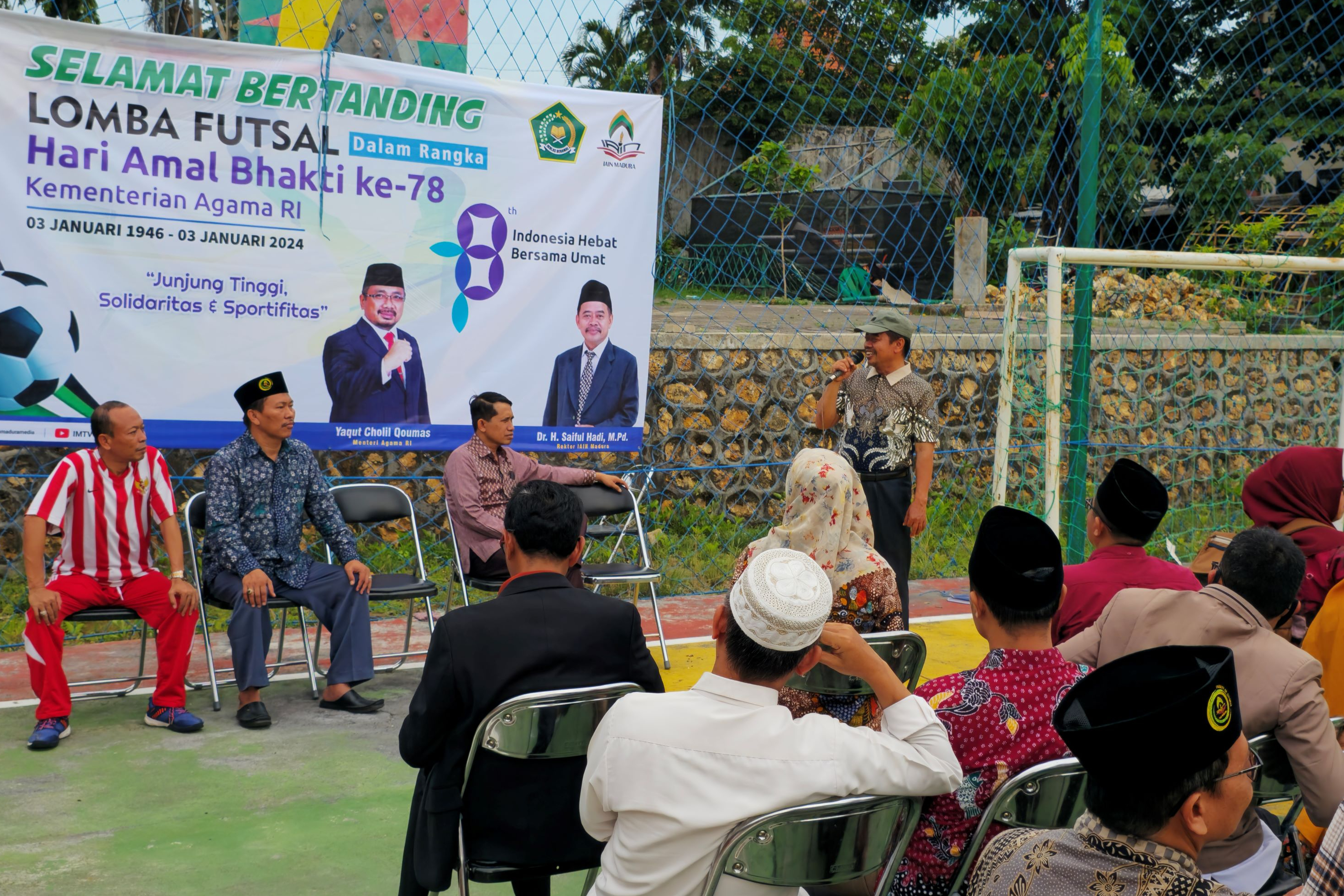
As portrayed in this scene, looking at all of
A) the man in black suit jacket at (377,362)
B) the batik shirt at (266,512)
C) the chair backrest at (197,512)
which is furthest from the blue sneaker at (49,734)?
the man in black suit jacket at (377,362)

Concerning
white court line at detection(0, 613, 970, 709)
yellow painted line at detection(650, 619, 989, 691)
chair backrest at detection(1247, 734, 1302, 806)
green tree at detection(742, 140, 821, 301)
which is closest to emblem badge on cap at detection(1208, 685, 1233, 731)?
chair backrest at detection(1247, 734, 1302, 806)

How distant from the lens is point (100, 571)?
424cm

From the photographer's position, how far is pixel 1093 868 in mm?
1498

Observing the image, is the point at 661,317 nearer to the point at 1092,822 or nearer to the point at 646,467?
Answer: the point at 646,467

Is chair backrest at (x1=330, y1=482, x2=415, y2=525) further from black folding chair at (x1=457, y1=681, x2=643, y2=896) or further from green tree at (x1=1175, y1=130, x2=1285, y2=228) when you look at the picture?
green tree at (x1=1175, y1=130, x2=1285, y2=228)

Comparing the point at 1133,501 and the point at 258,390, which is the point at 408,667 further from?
the point at 1133,501

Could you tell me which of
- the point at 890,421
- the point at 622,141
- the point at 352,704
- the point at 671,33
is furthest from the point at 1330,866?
the point at 671,33

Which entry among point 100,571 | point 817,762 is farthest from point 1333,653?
point 100,571

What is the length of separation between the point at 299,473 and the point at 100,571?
783mm

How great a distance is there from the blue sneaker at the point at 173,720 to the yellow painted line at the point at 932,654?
1.74 m

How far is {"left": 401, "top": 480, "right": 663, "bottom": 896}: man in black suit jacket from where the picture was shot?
2.39 metres

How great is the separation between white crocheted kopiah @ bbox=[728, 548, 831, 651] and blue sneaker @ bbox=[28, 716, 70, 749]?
304 cm

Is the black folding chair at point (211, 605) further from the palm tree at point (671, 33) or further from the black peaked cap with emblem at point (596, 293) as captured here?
the palm tree at point (671, 33)

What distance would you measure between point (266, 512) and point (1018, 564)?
3129 mm
